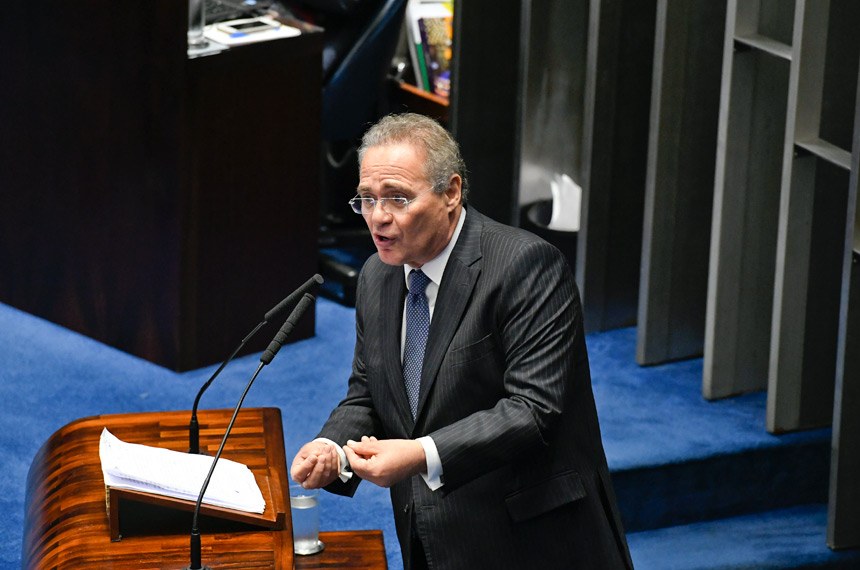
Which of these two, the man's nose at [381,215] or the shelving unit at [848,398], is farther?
the shelving unit at [848,398]

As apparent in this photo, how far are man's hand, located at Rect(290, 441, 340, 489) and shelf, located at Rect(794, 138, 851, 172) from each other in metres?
1.85

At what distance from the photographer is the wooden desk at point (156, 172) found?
4.54 metres

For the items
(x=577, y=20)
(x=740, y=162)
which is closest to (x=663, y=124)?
(x=740, y=162)

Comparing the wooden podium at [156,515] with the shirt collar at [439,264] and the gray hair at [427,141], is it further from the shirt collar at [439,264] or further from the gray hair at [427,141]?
the gray hair at [427,141]

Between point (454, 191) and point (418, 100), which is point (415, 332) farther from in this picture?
point (418, 100)

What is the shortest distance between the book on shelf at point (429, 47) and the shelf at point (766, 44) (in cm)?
224

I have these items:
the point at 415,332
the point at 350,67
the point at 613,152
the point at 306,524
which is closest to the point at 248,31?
the point at 350,67

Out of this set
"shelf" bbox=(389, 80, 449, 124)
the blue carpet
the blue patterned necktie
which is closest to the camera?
the blue patterned necktie

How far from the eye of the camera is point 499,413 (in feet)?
7.67

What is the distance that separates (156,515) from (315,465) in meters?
0.35

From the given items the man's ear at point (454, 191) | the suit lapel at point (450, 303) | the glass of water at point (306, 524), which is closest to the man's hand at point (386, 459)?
the suit lapel at point (450, 303)

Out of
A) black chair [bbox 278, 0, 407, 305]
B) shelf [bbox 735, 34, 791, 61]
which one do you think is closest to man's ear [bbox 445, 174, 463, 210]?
shelf [bbox 735, 34, 791, 61]

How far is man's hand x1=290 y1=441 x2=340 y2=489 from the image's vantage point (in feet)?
7.77

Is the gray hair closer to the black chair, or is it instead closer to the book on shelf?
the black chair
